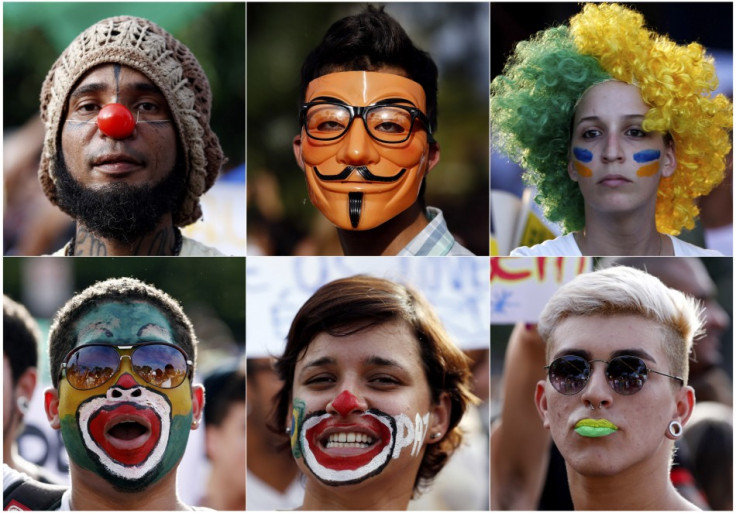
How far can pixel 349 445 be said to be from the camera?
5184 mm

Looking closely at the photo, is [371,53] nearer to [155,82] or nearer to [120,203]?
[155,82]

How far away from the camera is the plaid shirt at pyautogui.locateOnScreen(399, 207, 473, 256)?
5473 mm

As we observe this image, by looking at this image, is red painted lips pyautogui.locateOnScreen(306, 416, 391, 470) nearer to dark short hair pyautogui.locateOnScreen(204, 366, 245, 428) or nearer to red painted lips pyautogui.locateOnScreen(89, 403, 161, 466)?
dark short hair pyautogui.locateOnScreen(204, 366, 245, 428)

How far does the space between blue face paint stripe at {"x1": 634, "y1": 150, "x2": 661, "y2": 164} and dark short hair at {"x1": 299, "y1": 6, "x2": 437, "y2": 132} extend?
1022 millimetres

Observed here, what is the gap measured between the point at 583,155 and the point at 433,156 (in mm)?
752

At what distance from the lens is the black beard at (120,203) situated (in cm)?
534

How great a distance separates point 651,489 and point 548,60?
2.19 meters

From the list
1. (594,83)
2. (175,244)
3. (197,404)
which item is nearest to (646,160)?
(594,83)

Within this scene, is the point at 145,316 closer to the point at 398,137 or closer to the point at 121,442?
the point at 121,442

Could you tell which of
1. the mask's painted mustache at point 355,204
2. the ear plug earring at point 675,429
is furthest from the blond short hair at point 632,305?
the mask's painted mustache at point 355,204

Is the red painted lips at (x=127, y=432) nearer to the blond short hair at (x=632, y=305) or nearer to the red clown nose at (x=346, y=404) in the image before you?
the red clown nose at (x=346, y=404)

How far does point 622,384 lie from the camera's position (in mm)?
4996

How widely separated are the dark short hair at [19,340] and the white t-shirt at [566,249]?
2.58 metres

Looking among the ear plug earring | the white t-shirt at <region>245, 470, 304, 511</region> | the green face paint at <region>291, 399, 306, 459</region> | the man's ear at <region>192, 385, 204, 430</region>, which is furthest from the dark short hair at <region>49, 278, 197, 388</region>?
the ear plug earring
